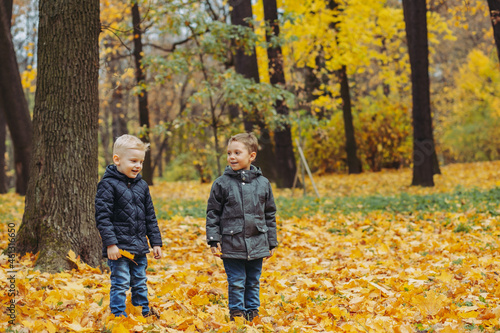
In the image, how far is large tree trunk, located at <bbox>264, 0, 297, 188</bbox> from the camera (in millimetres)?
13336

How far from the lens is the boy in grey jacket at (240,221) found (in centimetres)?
356

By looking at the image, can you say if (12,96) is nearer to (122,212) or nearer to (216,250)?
(122,212)

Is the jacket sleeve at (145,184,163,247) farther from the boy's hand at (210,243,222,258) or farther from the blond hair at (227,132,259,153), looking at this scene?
the blond hair at (227,132,259,153)

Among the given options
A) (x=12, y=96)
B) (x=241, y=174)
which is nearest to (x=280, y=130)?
(x=12, y=96)

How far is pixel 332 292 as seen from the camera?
4504 millimetres

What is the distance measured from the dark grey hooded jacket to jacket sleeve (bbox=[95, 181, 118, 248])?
0.73 m

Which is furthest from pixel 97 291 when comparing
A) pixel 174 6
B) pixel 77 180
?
pixel 174 6

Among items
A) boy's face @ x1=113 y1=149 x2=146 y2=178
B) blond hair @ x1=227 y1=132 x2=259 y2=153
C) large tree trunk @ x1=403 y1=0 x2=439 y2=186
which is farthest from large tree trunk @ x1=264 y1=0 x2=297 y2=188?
boy's face @ x1=113 y1=149 x2=146 y2=178

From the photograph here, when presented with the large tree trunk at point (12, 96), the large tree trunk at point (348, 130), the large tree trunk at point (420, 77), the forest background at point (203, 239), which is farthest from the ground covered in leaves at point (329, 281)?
the large tree trunk at point (348, 130)

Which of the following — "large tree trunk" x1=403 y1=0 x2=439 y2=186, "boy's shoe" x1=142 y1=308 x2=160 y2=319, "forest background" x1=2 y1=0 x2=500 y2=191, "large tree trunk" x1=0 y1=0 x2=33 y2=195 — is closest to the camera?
"boy's shoe" x1=142 y1=308 x2=160 y2=319

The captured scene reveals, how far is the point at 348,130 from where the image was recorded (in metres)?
18.4

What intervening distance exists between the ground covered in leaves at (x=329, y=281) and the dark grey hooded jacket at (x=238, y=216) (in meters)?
0.57

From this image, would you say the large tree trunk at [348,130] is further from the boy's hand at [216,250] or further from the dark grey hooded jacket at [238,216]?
the boy's hand at [216,250]

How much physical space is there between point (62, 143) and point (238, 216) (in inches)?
98.2
